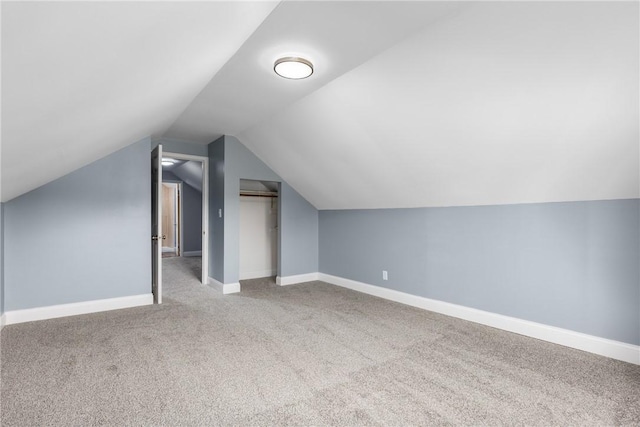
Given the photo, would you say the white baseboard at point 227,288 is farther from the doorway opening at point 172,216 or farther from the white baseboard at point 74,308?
the doorway opening at point 172,216

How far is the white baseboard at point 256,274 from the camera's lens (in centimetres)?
564

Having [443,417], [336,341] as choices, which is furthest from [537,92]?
[336,341]

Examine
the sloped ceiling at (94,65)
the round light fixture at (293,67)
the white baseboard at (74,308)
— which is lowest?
the white baseboard at (74,308)

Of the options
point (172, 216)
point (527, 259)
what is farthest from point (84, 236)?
point (172, 216)

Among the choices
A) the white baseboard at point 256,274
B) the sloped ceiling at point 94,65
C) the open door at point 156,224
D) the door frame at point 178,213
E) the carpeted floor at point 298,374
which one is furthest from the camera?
the door frame at point 178,213

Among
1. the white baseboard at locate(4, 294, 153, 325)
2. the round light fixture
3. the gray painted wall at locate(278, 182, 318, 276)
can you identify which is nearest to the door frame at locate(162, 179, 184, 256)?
the gray painted wall at locate(278, 182, 318, 276)

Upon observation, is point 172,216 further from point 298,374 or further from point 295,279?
point 298,374

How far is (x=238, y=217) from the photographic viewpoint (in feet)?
15.8

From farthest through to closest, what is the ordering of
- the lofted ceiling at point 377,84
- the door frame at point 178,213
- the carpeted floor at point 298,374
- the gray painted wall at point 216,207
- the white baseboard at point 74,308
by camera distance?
1. the door frame at point 178,213
2. the gray painted wall at point 216,207
3. the white baseboard at point 74,308
4. the carpeted floor at point 298,374
5. the lofted ceiling at point 377,84

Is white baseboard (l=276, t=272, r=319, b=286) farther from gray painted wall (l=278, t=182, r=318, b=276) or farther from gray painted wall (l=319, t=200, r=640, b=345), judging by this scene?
gray painted wall (l=319, t=200, r=640, b=345)

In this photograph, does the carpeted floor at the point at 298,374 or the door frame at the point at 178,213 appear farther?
the door frame at the point at 178,213

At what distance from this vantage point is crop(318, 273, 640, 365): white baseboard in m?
2.49

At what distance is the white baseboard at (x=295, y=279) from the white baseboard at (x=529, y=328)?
1420 mm

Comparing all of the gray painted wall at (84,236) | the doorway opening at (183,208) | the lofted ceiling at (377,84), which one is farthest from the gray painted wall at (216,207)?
the lofted ceiling at (377,84)
